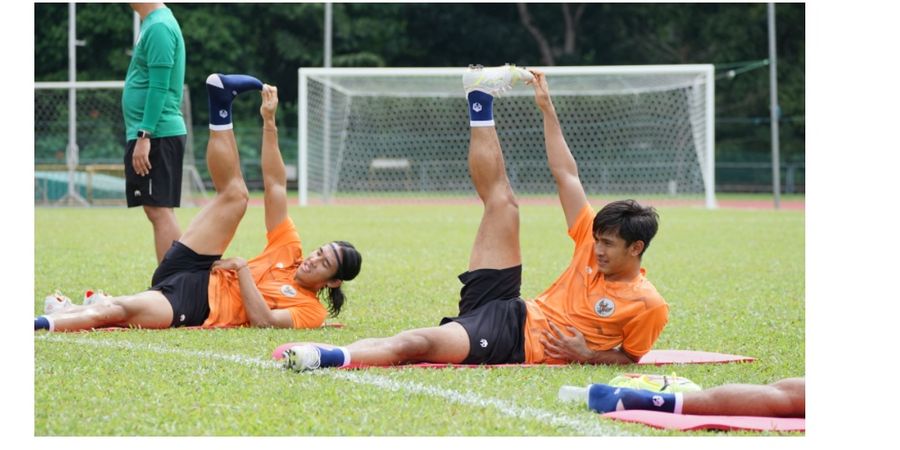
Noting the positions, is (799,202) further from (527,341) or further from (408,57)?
(527,341)

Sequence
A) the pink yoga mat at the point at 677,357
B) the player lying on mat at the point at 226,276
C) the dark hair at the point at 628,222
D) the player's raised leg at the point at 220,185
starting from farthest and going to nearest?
the player's raised leg at the point at 220,185, the player lying on mat at the point at 226,276, the pink yoga mat at the point at 677,357, the dark hair at the point at 628,222

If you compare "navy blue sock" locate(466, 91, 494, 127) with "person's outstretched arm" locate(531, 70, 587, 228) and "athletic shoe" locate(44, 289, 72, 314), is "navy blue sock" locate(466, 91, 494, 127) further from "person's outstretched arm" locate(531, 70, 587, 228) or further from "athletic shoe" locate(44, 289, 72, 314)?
"athletic shoe" locate(44, 289, 72, 314)

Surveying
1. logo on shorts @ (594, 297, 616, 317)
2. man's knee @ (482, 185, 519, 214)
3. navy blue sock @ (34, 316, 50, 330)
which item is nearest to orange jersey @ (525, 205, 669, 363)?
logo on shorts @ (594, 297, 616, 317)

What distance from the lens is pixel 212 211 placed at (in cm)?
755

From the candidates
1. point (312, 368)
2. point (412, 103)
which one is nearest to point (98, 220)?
point (412, 103)

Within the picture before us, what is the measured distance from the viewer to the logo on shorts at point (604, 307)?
6105 millimetres

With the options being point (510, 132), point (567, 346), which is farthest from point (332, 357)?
point (510, 132)

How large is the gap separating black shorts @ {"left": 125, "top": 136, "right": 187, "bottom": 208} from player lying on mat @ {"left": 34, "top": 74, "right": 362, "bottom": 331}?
0.93 m

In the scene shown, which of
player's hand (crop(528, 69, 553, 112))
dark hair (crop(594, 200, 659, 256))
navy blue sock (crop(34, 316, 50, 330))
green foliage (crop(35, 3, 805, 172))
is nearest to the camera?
dark hair (crop(594, 200, 659, 256))

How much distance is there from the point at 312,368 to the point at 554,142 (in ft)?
6.17

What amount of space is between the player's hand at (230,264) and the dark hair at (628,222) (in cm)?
248

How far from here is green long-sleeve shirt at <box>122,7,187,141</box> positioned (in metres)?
8.45

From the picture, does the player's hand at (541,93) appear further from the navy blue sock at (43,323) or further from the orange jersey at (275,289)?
the navy blue sock at (43,323)

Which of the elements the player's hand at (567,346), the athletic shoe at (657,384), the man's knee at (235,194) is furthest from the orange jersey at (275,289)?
the athletic shoe at (657,384)
